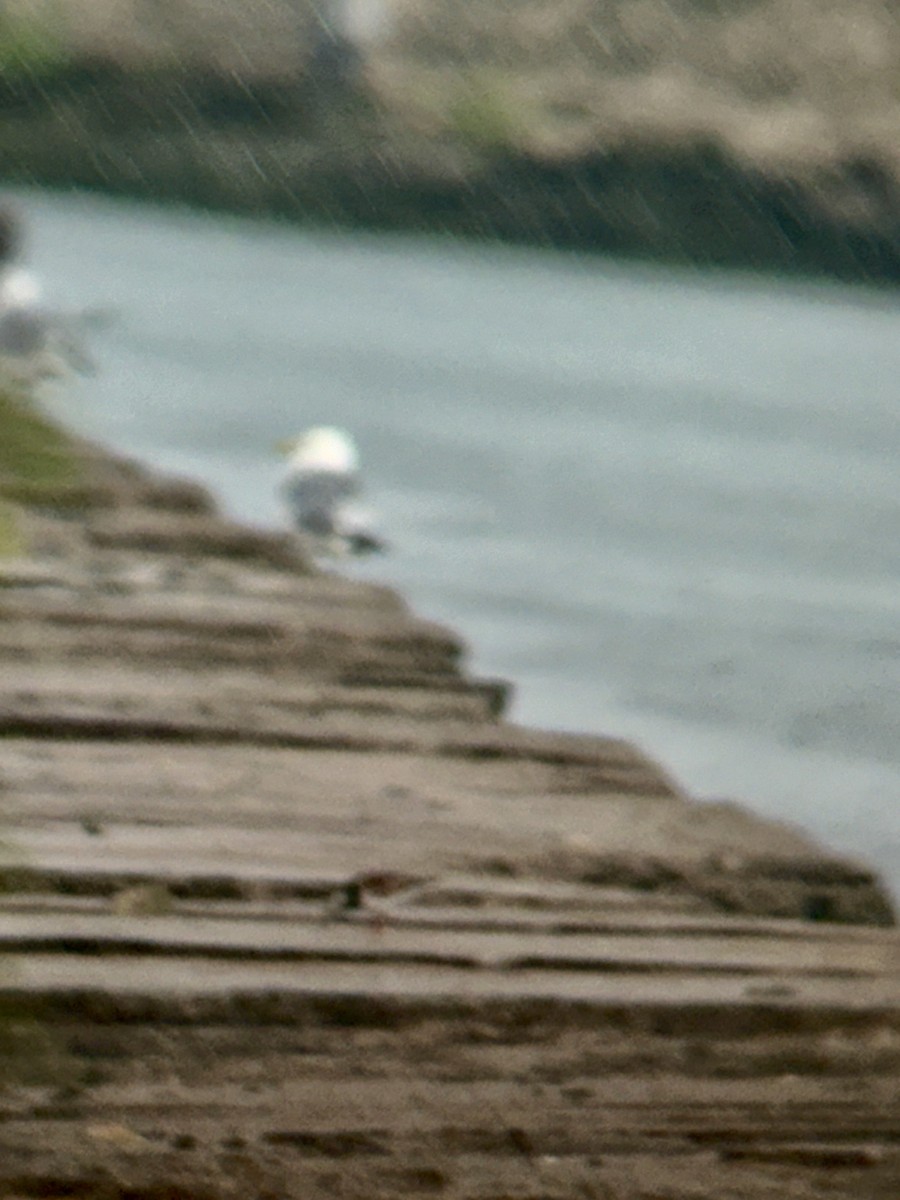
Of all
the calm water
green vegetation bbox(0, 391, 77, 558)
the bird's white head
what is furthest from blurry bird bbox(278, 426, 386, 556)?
green vegetation bbox(0, 391, 77, 558)

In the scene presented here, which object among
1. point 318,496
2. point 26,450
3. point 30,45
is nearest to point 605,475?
point 318,496

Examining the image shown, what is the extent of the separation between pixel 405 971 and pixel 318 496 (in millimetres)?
6605

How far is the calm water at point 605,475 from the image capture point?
7910 millimetres

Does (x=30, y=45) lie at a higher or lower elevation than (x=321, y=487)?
lower

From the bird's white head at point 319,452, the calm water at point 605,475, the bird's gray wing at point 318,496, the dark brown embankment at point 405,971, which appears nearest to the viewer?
the dark brown embankment at point 405,971

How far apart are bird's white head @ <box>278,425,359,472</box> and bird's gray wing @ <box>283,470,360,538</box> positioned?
0.11ft

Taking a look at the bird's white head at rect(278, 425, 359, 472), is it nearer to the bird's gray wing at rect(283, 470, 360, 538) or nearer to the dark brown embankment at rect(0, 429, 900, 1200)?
the bird's gray wing at rect(283, 470, 360, 538)

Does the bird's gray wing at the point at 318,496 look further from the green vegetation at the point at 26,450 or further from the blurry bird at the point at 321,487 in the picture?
the green vegetation at the point at 26,450

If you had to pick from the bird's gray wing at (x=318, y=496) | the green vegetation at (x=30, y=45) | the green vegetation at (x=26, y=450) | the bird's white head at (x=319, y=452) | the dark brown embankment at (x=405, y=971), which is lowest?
the dark brown embankment at (x=405, y=971)

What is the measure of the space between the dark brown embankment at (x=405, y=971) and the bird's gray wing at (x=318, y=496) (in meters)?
5.23

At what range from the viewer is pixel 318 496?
8.45 m

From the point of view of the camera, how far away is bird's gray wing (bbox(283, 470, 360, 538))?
8.34 meters

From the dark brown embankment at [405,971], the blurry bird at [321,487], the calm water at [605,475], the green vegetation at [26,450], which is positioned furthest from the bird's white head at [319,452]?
the green vegetation at [26,450]

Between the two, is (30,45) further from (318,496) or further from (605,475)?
(605,475)
